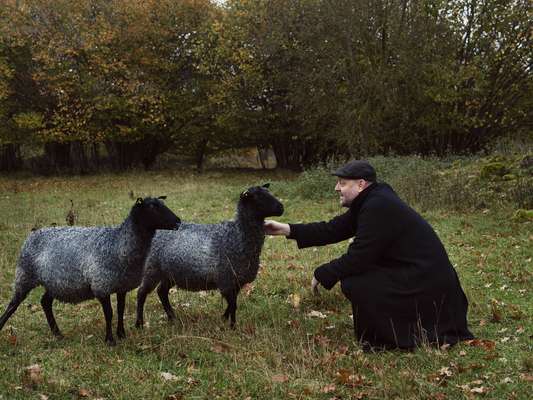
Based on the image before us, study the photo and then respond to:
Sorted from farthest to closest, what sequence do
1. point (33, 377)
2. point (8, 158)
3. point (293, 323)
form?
point (8, 158)
point (293, 323)
point (33, 377)

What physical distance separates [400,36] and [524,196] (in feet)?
35.5

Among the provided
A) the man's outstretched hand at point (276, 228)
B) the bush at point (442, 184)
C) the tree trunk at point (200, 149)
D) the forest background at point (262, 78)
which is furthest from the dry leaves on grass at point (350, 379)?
the tree trunk at point (200, 149)

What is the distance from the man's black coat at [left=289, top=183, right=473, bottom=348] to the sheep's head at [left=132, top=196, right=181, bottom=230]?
6.05 ft

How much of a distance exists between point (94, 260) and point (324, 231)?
274 cm

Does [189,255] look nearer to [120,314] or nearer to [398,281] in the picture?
[120,314]

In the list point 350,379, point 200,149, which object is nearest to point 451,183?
point 350,379

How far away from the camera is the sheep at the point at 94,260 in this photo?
261 inches

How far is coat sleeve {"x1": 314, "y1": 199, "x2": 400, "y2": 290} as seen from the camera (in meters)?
6.23

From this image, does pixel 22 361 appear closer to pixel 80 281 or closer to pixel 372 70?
pixel 80 281

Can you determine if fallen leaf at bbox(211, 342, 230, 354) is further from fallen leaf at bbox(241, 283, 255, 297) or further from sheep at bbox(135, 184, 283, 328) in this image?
fallen leaf at bbox(241, 283, 255, 297)

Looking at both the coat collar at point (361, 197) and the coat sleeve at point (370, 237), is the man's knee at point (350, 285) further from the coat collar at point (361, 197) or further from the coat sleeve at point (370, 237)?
the coat collar at point (361, 197)

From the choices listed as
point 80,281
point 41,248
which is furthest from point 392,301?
point 41,248

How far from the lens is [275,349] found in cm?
617

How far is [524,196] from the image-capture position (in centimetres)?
1485
